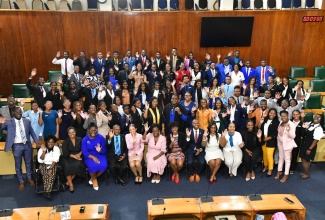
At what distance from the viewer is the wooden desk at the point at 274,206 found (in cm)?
482

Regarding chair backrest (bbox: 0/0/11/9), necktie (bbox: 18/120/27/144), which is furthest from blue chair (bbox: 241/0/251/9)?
necktie (bbox: 18/120/27/144)

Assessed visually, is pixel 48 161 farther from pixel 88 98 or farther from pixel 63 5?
pixel 63 5

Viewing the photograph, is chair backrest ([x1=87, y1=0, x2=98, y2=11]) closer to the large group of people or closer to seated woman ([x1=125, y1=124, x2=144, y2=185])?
the large group of people

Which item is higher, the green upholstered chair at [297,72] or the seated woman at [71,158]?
the green upholstered chair at [297,72]

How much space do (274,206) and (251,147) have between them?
1780 millimetres

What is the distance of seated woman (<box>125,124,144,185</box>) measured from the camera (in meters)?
6.25

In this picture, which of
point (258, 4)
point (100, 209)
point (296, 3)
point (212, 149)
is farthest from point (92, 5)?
point (100, 209)

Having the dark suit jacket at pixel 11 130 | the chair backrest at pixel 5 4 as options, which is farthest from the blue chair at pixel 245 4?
the dark suit jacket at pixel 11 130

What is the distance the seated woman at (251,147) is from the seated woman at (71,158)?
3.06m

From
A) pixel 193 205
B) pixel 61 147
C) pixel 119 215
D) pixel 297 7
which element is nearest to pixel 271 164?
pixel 193 205

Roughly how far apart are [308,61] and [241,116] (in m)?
5.16

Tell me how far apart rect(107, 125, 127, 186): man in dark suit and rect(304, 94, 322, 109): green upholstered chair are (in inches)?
179

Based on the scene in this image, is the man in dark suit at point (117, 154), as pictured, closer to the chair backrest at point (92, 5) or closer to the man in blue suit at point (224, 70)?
the man in blue suit at point (224, 70)

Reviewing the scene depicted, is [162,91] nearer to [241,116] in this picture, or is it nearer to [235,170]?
[241,116]
